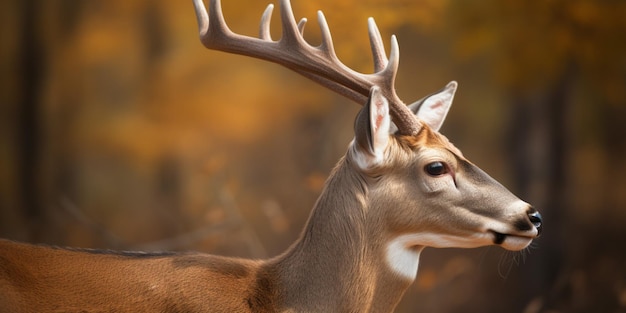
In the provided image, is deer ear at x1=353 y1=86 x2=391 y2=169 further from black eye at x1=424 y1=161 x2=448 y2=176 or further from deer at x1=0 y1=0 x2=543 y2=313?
black eye at x1=424 y1=161 x2=448 y2=176

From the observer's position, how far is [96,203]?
25.5 feet

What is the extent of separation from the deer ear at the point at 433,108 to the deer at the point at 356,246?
402mm

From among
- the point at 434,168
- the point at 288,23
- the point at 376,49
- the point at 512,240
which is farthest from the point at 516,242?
the point at 288,23

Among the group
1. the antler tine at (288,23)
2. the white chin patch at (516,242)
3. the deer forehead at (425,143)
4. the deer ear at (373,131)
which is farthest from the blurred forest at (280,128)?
the white chin patch at (516,242)

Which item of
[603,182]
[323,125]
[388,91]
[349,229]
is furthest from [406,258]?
[603,182]

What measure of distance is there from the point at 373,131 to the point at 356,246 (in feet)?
1.68

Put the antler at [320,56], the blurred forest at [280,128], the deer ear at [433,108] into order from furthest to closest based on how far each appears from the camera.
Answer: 1. the blurred forest at [280,128]
2. the deer ear at [433,108]
3. the antler at [320,56]

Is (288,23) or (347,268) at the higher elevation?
(288,23)

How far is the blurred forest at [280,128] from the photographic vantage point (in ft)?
25.5

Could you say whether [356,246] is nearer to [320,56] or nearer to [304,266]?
[304,266]

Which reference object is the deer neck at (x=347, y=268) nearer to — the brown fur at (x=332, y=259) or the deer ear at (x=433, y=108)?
the brown fur at (x=332, y=259)

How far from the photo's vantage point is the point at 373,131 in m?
3.67

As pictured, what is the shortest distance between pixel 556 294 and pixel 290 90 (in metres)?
3.03

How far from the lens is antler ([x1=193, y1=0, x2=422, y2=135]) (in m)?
3.91
